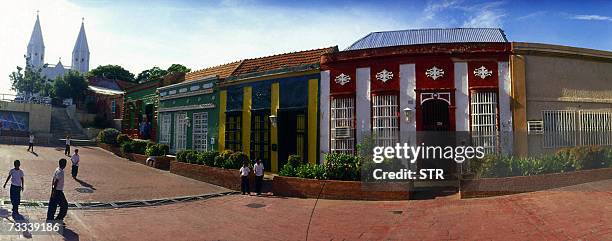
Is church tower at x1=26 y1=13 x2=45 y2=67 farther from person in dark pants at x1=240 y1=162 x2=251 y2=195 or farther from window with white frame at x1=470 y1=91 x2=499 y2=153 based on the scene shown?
window with white frame at x1=470 y1=91 x2=499 y2=153

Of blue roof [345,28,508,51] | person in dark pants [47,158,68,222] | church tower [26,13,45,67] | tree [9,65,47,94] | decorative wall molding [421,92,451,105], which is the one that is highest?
church tower [26,13,45,67]

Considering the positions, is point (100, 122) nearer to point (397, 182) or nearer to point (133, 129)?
point (133, 129)

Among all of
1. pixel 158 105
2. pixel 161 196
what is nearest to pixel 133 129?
pixel 158 105

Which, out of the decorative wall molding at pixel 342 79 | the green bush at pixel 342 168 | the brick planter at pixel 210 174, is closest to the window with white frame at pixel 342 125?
the decorative wall molding at pixel 342 79

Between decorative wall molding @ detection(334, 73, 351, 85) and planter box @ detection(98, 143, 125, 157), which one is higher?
decorative wall molding @ detection(334, 73, 351, 85)

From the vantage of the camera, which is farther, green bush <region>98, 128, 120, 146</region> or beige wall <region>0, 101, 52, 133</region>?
beige wall <region>0, 101, 52, 133</region>

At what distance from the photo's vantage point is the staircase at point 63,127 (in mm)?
34031

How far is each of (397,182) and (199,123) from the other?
42.0ft

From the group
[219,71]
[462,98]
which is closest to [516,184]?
[462,98]

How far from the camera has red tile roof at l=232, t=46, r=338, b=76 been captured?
17625 millimetres

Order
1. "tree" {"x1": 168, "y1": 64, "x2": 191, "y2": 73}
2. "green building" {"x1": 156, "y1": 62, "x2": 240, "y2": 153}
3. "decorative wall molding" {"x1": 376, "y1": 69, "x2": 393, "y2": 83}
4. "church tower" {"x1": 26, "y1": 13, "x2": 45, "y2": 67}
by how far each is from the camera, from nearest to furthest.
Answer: "decorative wall molding" {"x1": 376, "y1": 69, "x2": 393, "y2": 83} < "green building" {"x1": 156, "y1": 62, "x2": 240, "y2": 153} < "tree" {"x1": 168, "y1": 64, "x2": 191, "y2": 73} < "church tower" {"x1": 26, "y1": 13, "x2": 45, "y2": 67}

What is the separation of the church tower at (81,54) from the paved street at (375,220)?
86176 mm

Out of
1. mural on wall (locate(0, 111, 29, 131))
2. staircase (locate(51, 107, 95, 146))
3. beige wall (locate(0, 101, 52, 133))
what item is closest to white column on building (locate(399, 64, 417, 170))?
staircase (locate(51, 107, 95, 146))

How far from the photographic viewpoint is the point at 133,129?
96.1ft
